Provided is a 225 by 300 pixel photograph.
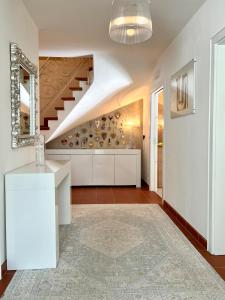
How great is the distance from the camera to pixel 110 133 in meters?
6.85

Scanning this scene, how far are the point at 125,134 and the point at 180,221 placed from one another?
3.60 meters

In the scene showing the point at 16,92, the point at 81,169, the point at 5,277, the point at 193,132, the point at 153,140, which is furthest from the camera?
the point at 81,169

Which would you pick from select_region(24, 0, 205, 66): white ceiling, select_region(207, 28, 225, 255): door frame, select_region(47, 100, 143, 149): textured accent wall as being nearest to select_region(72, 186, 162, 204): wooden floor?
select_region(47, 100, 143, 149): textured accent wall

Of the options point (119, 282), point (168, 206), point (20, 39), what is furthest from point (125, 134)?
point (119, 282)

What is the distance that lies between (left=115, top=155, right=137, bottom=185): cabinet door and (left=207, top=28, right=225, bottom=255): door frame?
3.63m

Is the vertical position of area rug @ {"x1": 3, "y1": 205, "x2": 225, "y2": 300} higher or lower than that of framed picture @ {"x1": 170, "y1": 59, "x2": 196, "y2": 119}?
lower

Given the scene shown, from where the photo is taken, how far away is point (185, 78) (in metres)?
3.34

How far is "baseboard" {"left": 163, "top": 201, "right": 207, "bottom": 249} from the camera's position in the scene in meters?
2.87

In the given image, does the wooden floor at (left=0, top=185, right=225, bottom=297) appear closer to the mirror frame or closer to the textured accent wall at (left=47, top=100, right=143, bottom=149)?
the textured accent wall at (left=47, top=100, right=143, bottom=149)

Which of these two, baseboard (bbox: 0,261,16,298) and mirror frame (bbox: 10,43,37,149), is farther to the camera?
mirror frame (bbox: 10,43,37,149)

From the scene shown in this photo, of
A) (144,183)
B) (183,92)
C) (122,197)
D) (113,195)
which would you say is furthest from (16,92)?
(144,183)

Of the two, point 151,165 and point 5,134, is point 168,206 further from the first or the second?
point 5,134

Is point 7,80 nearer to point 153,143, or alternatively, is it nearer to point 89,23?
point 89,23

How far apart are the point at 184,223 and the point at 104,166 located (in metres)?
3.09
